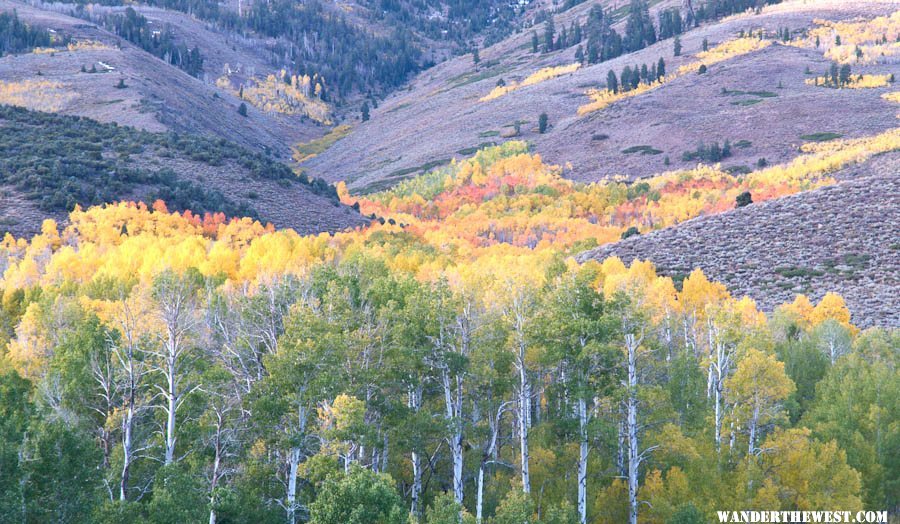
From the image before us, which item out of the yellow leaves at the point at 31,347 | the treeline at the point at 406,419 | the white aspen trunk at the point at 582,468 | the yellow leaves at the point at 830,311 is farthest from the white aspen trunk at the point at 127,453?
the yellow leaves at the point at 830,311

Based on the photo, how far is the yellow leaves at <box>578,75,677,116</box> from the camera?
517ft

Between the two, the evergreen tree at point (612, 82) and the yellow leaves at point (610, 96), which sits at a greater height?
the evergreen tree at point (612, 82)

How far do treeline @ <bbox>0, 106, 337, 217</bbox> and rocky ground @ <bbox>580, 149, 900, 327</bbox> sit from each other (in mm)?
44354

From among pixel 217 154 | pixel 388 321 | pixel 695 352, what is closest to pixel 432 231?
pixel 217 154

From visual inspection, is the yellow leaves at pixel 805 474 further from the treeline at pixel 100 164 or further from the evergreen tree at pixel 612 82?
the evergreen tree at pixel 612 82

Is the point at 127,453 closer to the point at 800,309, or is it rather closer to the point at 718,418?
the point at 718,418

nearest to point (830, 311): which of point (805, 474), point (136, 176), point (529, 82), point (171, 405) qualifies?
point (805, 474)

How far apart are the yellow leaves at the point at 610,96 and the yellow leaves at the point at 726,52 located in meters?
5.29

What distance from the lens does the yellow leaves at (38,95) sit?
13912 centimetres

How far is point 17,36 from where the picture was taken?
180 meters

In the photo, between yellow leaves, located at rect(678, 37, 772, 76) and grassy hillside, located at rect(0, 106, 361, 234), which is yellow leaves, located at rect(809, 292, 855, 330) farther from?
yellow leaves, located at rect(678, 37, 772, 76)

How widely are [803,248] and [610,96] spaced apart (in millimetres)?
98178

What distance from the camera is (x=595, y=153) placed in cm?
13700

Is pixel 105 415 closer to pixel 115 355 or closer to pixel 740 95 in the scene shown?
pixel 115 355
